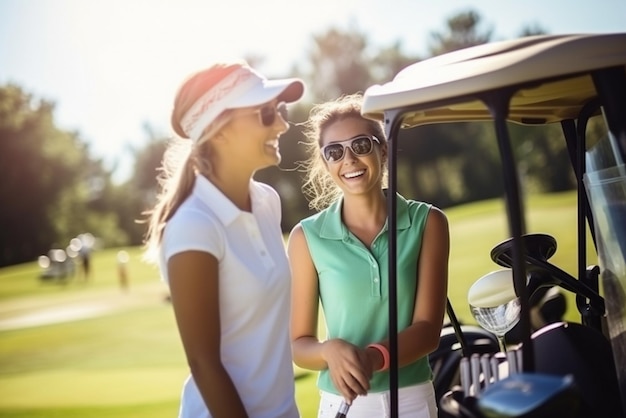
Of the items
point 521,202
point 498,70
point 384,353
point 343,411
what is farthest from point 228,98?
point 343,411

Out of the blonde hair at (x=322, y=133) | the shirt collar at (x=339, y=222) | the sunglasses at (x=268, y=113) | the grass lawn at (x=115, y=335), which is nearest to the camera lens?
the sunglasses at (x=268, y=113)

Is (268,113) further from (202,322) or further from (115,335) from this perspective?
(115,335)

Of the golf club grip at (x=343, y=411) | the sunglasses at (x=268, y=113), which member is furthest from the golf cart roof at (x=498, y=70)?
the golf club grip at (x=343, y=411)

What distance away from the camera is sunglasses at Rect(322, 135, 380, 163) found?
107 inches

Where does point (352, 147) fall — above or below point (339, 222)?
above

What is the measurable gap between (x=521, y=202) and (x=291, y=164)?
4160 cm

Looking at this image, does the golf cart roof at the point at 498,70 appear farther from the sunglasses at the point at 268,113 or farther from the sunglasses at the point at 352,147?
the sunglasses at the point at 352,147

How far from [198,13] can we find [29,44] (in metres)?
11.4

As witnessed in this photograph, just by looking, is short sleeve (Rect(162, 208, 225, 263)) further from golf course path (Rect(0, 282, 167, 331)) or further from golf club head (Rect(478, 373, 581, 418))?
golf course path (Rect(0, 282, 167, 331))

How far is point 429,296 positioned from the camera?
262 centimetres

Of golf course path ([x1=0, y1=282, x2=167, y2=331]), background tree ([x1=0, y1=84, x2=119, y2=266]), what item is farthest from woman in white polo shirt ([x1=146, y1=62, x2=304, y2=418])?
background tree ([x1=0, y1=84, x2=119, y2=266])

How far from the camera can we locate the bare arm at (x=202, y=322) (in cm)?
191

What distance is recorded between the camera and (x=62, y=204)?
4375 cm

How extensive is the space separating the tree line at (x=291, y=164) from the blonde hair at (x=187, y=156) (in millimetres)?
33268
